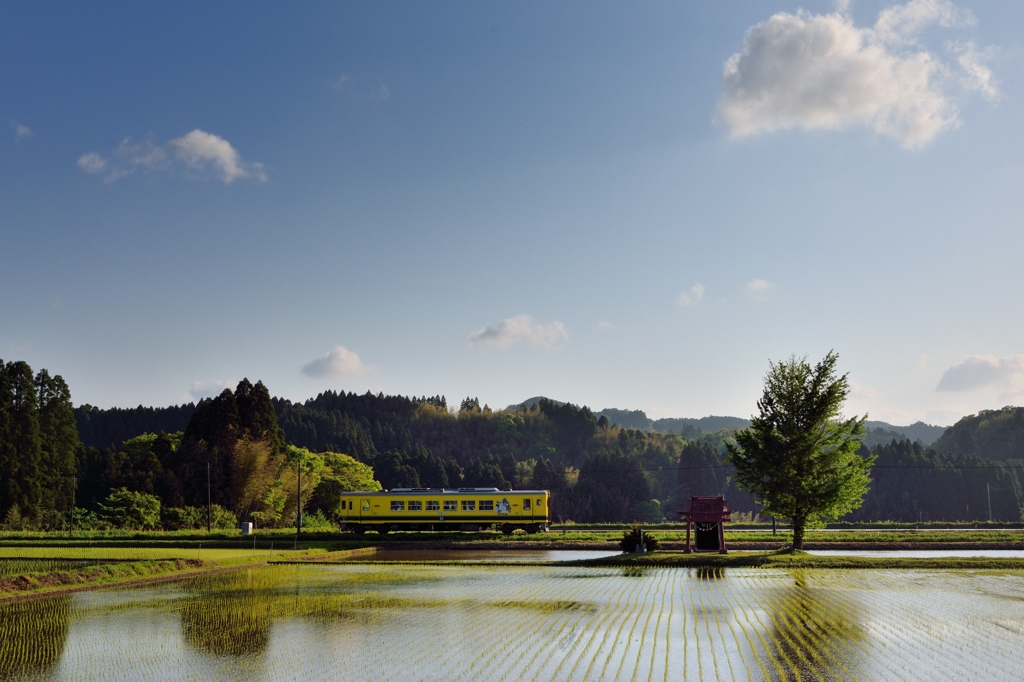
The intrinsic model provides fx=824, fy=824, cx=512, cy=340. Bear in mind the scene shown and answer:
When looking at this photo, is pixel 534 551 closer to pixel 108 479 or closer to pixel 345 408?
pixel 108 479

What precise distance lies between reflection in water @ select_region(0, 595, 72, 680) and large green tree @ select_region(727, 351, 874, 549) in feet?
77.2

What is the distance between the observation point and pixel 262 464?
68.6 metres

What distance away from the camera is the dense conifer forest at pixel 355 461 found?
66.8 meters

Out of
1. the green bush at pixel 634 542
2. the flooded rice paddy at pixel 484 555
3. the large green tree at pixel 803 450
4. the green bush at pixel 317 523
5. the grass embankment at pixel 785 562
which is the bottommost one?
the green bush at pixel 317 523

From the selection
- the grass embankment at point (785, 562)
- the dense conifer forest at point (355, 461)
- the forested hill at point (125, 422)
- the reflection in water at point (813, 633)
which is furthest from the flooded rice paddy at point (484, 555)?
the forested hill at point (125, 422)

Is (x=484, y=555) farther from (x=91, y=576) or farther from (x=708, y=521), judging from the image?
(x=91, y=576)

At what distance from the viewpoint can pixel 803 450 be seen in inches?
1227

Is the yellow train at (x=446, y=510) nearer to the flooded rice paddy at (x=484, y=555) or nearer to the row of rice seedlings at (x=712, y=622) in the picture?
the flooded rice paddy at (x=484, y=555)

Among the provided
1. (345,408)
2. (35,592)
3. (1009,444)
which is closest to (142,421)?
(345,408)

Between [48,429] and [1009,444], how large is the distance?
172 metres

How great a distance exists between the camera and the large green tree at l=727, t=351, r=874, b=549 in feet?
102

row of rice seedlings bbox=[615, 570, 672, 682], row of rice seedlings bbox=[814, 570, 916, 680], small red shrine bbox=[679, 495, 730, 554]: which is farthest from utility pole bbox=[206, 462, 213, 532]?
row of rice seedlings bbox=[814, 570, 916, 680]

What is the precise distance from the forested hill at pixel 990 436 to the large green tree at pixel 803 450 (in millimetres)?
151503

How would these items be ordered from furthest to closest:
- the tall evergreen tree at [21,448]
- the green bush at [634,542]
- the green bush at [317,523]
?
the green bush at [317,523]
the tall evergreen tree at [21,448]
the green bush at [634,542]
